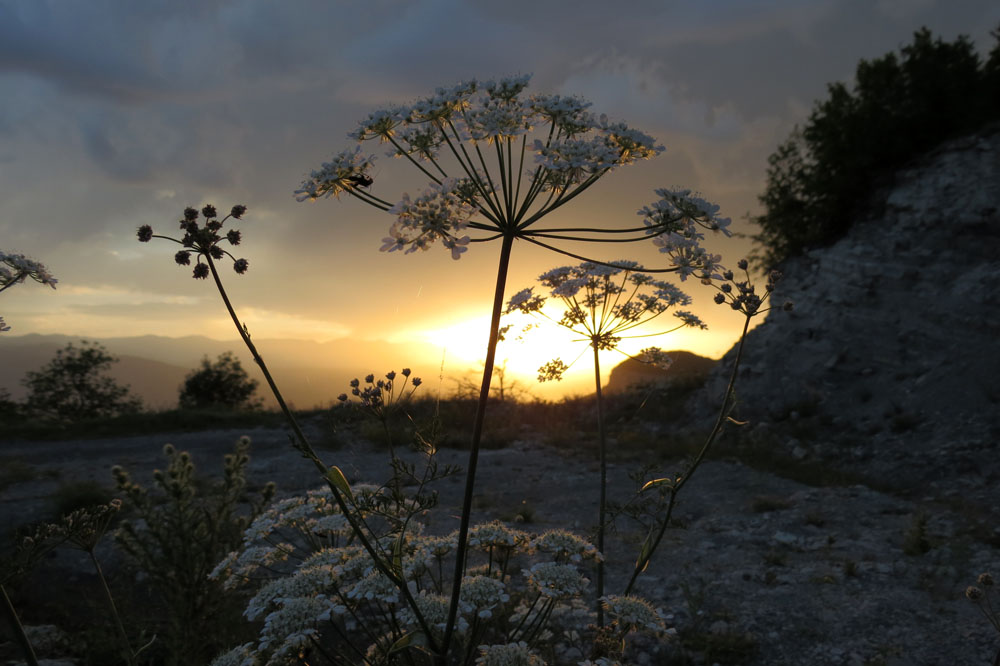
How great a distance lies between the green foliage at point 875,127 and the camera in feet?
67.7

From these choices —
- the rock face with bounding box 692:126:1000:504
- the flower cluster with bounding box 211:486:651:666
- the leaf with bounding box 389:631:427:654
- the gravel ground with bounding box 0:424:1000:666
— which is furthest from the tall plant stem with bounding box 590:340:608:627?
the rock face with bounding box 692:126:1000:504

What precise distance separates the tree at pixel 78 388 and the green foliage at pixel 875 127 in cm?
2880

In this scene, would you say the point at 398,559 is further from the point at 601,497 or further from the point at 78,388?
the point at 78,388

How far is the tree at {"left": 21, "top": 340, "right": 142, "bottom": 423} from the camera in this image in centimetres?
2702

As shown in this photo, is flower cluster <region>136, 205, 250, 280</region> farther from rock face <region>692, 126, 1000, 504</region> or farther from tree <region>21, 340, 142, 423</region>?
tree <region>21, 340, 142, 423</region>

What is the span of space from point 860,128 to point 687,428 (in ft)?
40.1

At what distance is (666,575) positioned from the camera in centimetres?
754

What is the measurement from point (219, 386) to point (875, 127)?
29972 mm

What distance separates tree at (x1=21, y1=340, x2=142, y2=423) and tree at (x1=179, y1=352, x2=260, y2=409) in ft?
7.75

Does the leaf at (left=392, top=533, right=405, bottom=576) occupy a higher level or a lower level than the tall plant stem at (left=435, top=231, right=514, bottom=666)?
lower

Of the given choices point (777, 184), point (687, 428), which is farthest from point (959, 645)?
point (777, 184)

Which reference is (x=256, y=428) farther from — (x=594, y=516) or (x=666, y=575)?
(x=666, y=575)

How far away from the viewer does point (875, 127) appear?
20859 millimetres

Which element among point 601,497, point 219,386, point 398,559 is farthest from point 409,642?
point 219,386
